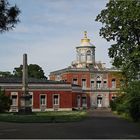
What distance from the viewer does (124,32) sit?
3362cm

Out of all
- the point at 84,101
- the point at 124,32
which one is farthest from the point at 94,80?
the point at 124,32

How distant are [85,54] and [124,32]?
234ft

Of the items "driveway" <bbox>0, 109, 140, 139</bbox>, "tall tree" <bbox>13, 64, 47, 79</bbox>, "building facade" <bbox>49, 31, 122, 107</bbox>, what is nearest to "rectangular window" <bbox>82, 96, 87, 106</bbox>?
"building facade" <bbox>49, 31, 122, 107</bbox>

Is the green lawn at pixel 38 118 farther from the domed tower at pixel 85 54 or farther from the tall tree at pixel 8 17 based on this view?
the domed tower at pixel 85 54

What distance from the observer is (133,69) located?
35.7m

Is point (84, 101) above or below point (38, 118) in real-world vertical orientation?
above

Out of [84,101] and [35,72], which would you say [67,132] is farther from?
[35,72]

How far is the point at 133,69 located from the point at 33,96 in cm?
4449

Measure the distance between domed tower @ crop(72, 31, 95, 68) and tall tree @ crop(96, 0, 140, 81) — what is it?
68.2 meters

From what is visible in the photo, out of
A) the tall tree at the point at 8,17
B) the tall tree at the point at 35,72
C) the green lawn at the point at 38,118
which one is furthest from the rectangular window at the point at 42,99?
the tall tree at the point at 8,17

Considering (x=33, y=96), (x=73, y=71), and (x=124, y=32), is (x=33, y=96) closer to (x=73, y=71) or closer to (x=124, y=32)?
(x=73, y=71)

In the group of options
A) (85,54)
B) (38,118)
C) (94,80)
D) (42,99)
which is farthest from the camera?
(85,54)

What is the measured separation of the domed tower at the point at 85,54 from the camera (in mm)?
104938

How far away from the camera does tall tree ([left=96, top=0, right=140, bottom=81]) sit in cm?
3284
